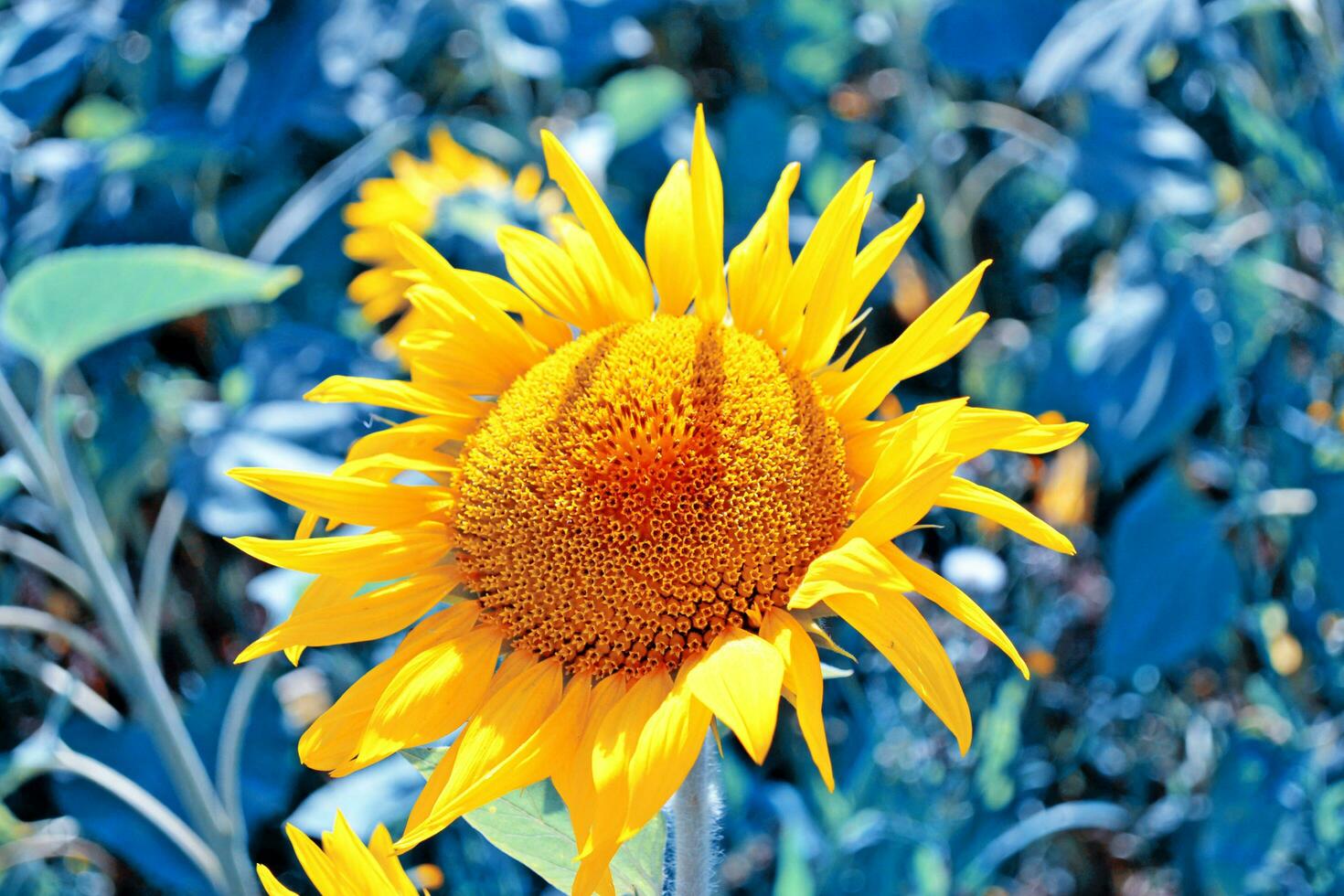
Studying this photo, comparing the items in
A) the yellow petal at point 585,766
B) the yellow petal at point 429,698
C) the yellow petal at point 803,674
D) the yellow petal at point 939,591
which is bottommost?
the yellow petal at point 585,766

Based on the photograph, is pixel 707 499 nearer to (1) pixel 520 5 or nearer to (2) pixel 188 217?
(1) pixel 520 5

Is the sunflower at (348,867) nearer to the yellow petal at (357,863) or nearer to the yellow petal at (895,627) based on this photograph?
the yellow petal at (357,863)

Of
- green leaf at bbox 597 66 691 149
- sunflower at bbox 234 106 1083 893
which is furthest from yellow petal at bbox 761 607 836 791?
green leaf at bbox 597 66 691 149

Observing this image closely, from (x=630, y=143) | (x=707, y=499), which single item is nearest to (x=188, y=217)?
(x=630, y=143)

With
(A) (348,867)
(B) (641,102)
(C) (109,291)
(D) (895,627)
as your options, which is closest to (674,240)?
(D) (895,627)

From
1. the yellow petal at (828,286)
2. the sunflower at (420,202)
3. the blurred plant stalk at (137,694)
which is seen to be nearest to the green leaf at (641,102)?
the sunflower at (420,202)

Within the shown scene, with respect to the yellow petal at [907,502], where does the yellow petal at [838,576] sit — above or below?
below
